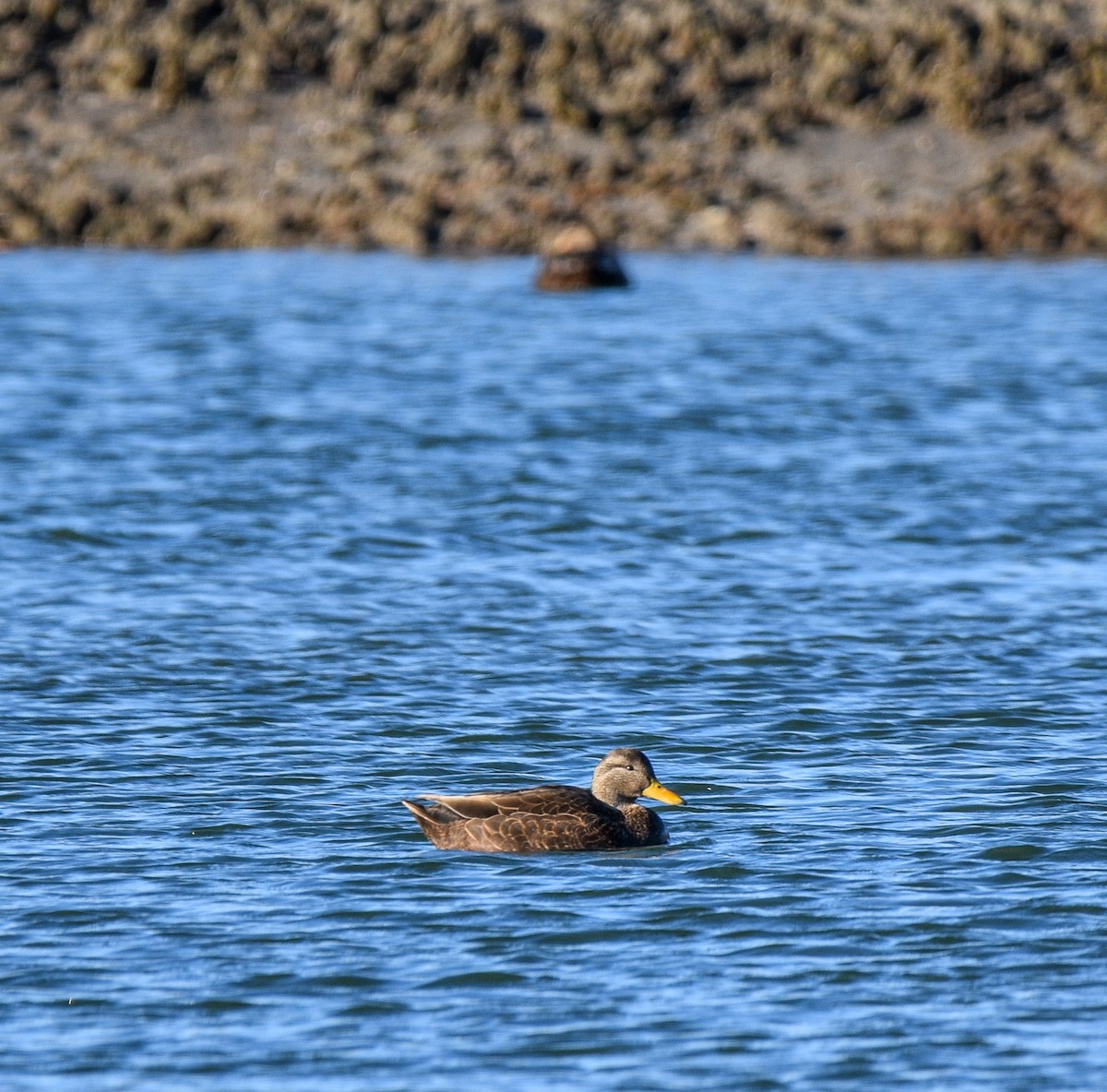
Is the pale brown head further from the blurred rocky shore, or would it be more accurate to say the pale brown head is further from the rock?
the blurred rocky shore

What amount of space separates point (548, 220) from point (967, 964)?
45041 millimetres

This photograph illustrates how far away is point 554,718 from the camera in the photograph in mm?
17484

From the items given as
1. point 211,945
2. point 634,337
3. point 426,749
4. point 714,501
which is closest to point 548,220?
point 634,337

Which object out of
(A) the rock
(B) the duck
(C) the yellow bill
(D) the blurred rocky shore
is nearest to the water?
(B) the duck

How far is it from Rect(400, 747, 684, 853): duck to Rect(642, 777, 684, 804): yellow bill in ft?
0.07

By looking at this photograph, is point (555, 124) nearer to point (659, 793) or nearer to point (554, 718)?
point (554, 718)

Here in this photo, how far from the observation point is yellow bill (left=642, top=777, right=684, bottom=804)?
14.5 meters

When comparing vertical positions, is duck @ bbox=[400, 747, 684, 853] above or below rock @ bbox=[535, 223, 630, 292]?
below

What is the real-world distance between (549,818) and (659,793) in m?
0.93

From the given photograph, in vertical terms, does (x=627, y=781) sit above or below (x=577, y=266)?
below

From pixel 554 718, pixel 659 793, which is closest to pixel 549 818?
pixel 659 793

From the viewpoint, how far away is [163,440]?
31234mm

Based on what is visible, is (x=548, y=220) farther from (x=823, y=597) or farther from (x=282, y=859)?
(x=282, y=859)

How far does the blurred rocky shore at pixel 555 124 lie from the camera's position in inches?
2188
